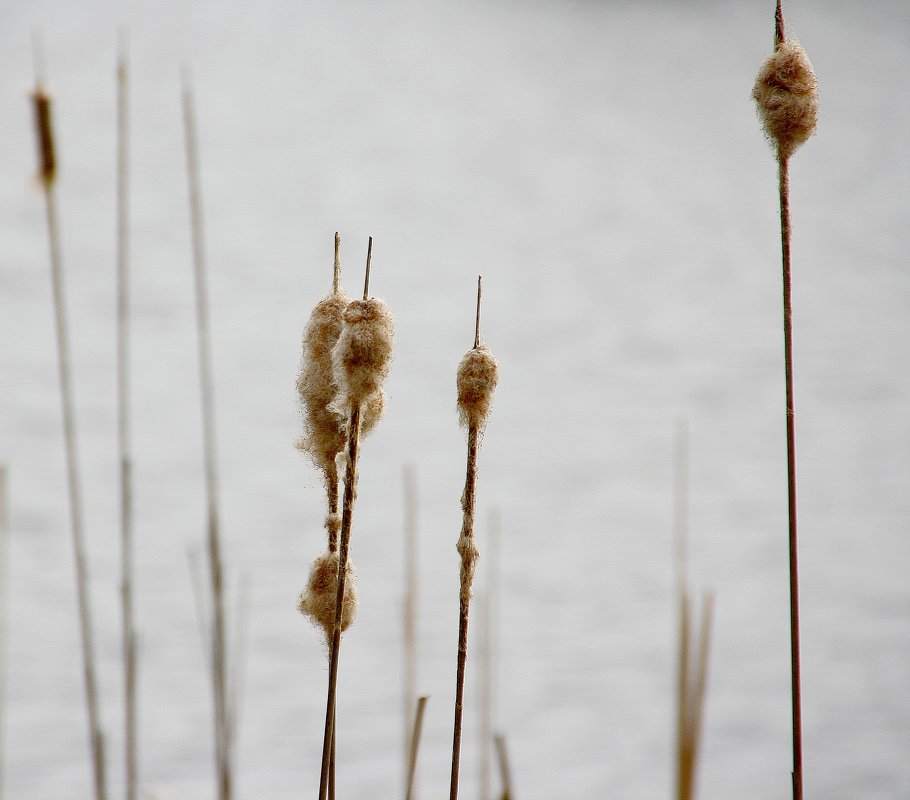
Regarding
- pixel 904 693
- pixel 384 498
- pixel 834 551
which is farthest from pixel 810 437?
pixel 384 498

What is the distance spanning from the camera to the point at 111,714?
5.44 ft

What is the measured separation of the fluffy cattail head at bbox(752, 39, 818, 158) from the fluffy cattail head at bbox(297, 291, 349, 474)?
0.18 metres

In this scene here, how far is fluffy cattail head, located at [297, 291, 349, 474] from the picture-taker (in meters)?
0.42

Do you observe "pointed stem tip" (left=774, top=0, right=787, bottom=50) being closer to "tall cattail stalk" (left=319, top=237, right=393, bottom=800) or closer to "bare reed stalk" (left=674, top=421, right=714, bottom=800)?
"tall cattail stalk" (left=319, top=237, right=393, bottom=800)

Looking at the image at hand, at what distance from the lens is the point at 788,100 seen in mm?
414

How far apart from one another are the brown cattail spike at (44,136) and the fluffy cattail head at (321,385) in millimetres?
148

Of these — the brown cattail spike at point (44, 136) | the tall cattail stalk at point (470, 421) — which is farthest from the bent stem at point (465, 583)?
the brown cattail spike at point (44, 136)

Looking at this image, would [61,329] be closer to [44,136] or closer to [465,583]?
[44,136]

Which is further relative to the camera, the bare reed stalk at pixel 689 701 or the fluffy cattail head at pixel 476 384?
the bare reed stalk at pixel 689 701

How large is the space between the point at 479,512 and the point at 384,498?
280 millimetres

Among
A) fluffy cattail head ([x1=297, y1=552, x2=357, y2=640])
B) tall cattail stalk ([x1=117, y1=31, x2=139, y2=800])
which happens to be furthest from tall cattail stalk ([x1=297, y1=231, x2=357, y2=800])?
tall cattail stalk ([x1=117, y1=31, x2=139, y2=800])

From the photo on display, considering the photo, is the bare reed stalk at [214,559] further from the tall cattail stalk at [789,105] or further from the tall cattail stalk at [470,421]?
the tall cattail stalk at [789,105]

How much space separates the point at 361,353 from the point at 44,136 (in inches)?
7.9

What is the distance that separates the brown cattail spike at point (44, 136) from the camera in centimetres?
46
